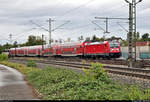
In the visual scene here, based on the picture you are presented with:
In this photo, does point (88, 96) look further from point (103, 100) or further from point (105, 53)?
point (105, 53)

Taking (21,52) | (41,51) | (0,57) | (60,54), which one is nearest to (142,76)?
(60,54)

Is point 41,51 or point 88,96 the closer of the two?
point 88,96

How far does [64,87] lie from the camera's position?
11.9m

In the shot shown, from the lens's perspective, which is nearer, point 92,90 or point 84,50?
point 92,90

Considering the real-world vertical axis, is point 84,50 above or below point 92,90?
above

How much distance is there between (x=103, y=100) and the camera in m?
8.30

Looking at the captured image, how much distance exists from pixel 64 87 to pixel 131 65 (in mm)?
15045

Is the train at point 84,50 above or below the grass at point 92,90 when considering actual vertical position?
above

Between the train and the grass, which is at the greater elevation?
the train

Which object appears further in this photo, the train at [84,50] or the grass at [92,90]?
the train at [84,50]

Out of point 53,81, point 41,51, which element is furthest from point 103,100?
point 41,51

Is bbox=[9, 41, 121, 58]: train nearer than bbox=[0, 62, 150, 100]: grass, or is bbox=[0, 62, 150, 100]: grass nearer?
bbox=[0, 62, 150, 100]: grass

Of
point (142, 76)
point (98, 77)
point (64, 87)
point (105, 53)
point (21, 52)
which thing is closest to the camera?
point (64, 87)

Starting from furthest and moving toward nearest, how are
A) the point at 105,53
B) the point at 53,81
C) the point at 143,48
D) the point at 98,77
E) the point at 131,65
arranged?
1. the point at 143,48
2. the point at 105,53
3. the point at 131,65
4. the point at 53,81
5. the point at 98,77
